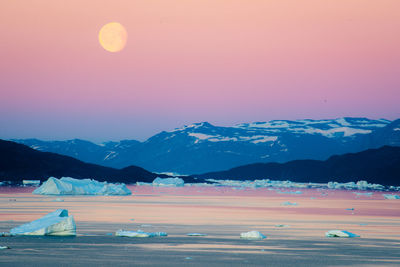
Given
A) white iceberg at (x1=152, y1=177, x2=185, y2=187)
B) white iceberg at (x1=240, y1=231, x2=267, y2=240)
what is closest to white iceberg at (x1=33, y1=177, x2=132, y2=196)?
white iceberg at (x1=240, y1=231, x2=267, y2=240)

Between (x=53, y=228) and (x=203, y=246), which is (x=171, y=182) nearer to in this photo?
(x=53, y=228)

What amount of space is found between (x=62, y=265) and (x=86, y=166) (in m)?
147

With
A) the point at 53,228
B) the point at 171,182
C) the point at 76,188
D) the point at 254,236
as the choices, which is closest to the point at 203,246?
the point at 254,236

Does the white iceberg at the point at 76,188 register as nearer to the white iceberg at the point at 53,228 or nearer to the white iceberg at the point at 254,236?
the white iceberg at the point at 53,228

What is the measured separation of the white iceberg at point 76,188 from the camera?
6083cm

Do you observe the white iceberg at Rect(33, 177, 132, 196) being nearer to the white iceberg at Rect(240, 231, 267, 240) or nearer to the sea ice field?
the sea ice field

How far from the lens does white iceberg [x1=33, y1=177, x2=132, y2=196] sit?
200ft

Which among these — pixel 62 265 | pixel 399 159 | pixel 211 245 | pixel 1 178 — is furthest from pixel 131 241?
pixel 399 159

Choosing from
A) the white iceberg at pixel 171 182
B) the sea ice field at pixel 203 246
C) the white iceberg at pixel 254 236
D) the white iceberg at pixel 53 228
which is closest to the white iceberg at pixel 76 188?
the sea ice field at pixel 203 246

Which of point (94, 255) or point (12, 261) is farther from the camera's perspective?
point (94, 255)

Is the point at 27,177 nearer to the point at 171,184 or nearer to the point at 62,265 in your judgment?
the point at 171,184

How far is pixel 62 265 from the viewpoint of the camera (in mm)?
14383

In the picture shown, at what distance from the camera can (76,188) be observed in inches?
2549

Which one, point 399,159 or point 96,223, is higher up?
point 399,159
